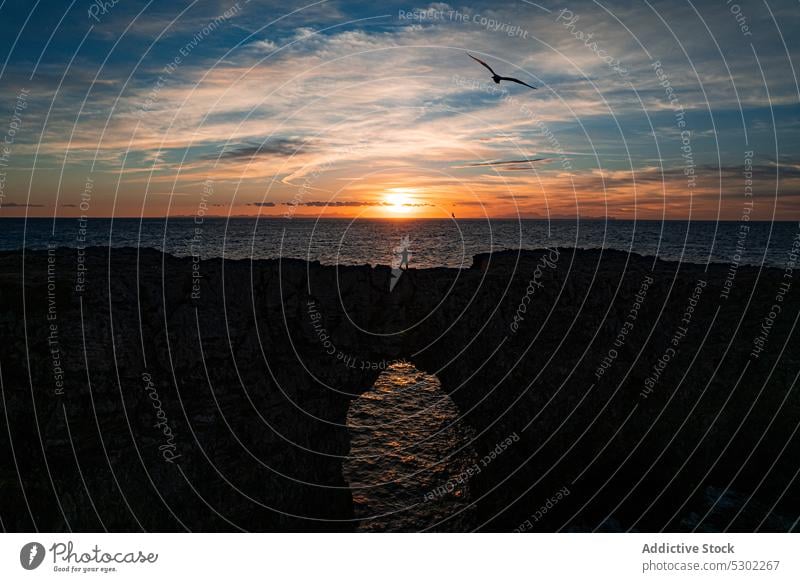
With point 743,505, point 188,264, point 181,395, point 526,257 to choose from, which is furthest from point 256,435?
point 526,257

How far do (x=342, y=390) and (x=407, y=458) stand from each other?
8281mm

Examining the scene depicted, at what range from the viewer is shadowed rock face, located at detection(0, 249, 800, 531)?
1911 cm

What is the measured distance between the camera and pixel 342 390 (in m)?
28.8

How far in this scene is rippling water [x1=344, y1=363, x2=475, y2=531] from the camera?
2727 centimetres

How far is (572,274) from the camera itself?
32.7 m

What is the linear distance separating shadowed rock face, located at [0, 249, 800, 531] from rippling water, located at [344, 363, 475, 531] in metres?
2.03

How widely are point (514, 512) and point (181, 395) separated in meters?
16.5

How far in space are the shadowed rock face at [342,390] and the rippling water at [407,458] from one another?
6.65 feet

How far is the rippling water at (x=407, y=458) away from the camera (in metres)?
27.3

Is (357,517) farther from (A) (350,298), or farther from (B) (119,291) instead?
(B) (119,291)

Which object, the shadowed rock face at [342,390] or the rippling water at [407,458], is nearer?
the shadowed rock face at [342,390]

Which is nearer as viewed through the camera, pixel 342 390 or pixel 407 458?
pixel 342 390

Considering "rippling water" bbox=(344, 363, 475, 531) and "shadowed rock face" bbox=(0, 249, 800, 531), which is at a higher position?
"shadowed rock face" bbox=(0, 249, 800, 531)

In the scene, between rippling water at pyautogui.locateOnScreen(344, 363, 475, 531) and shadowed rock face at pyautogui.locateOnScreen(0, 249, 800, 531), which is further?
rippling water at pyautogui.locateOnScreen(344, 363, 475, 531)
